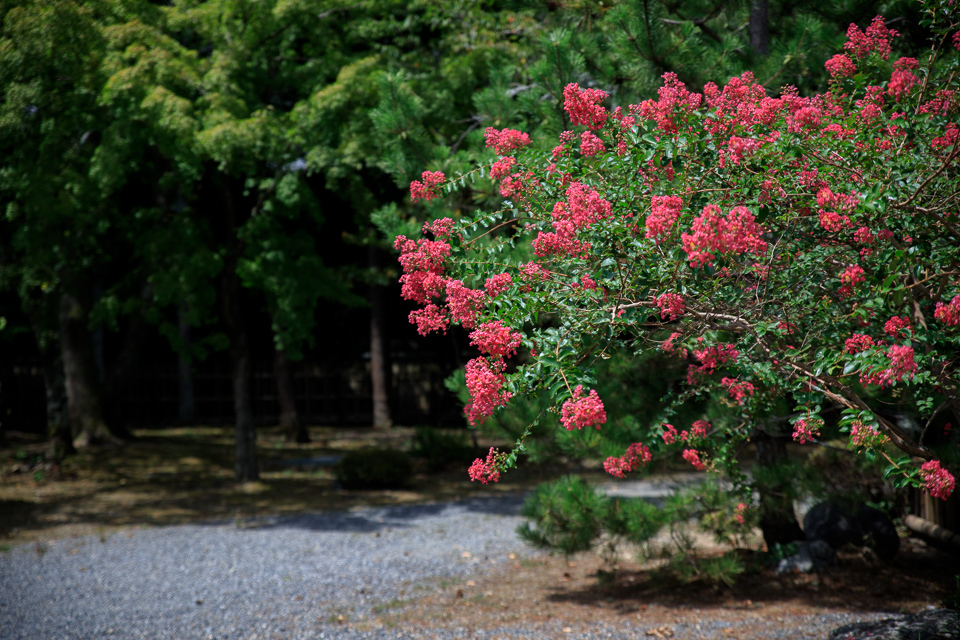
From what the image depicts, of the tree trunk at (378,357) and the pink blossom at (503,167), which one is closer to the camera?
the pink blossom at (503,167)

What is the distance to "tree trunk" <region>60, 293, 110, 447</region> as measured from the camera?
10.2m

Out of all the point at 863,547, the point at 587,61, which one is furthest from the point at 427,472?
the point at 587,61

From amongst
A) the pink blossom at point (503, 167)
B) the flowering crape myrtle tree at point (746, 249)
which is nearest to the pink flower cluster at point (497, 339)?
the flowering crape myrtle tree at point (746, 249)

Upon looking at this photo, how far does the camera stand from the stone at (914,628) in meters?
3.21

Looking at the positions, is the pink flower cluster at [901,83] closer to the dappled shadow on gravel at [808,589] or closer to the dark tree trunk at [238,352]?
the dappled shadow on gravel at [808,589]

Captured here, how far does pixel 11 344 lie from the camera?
15688 millimetres

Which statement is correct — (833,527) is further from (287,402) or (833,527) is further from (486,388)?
(287,402)

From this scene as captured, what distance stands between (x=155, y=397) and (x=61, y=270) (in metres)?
6.50

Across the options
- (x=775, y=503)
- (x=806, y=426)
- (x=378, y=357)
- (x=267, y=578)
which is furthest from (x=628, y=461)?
(x=378, y=357)

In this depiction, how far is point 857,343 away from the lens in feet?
7.98

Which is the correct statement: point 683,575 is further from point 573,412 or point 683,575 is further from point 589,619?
point 573,412

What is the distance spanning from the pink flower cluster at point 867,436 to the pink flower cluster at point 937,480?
245mm

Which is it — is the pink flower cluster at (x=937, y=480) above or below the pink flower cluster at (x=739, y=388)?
below

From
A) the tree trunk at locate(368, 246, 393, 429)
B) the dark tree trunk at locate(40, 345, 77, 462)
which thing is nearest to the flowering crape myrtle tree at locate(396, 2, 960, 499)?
the dark tree trunk at locate(40, 345, 77, 462)
